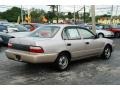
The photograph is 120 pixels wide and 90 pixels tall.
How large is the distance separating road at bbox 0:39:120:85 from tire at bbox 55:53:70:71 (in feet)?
0.56

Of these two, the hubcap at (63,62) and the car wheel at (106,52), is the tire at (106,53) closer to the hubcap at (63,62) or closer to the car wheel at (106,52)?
the car wheel at (106,52)

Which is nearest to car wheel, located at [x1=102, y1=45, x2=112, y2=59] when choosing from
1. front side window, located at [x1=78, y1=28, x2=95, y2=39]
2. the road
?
the road

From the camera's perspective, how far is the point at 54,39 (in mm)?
7934

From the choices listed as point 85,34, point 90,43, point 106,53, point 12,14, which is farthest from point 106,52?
point 12,14

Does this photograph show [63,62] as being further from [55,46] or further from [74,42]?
[74,42]

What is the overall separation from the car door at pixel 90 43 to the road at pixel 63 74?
434 millimetres

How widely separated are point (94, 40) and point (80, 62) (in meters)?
0.94

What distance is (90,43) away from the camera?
30.5 feet

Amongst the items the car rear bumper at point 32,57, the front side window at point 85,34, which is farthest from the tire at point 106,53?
the car rear bumper at point 32,57

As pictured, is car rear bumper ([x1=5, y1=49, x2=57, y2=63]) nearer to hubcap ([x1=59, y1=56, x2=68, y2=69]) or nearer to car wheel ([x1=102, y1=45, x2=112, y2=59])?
hubcap ([x1=59, y1=56, x2=68, y2=69])

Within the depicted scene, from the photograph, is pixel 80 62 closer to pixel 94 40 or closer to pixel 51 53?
pixel 94 40

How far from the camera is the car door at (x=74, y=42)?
27.5 ft

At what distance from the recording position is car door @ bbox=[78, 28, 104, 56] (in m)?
9.12
